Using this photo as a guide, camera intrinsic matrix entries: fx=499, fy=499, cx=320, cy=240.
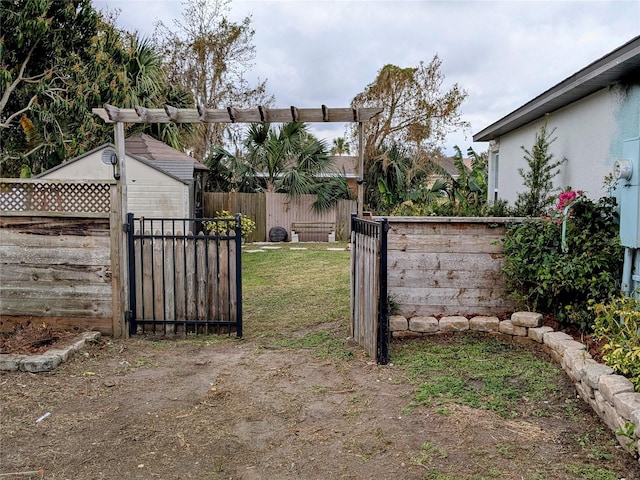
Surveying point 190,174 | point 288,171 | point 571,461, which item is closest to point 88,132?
point 190,174

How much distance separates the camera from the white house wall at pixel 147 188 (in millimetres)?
10664

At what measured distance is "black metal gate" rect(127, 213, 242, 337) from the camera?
5.52 metres

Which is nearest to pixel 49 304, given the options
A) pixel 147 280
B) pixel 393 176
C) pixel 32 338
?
pixel 32 338

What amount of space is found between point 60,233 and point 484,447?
4.68m

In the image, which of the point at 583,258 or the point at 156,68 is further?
the point at 156,68

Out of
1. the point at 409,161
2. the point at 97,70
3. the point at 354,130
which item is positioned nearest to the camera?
the point at 97,70

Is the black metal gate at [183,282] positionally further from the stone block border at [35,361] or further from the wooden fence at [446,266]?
the wooden fence at [446,266]

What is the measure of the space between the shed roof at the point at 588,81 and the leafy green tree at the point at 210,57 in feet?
51.6

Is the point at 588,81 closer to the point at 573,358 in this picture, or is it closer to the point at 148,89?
the point at 573,358

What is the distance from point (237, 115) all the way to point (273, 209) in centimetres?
1031

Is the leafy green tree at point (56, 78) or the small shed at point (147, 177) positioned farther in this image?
the small shed at point (147, 177)

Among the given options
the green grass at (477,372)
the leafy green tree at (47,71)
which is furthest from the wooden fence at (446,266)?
the leafy green tree at (47,71)

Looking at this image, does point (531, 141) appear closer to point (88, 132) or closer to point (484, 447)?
point (484, 447)

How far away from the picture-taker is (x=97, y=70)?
36.7 feet
